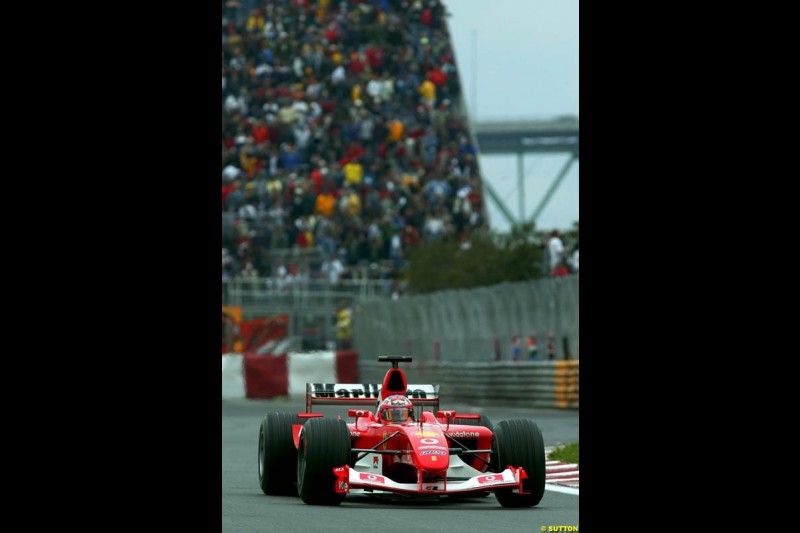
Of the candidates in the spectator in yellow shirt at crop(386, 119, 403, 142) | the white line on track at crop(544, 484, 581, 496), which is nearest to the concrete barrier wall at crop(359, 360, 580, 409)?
the white line on track at crop(544, 484, 581, 496)

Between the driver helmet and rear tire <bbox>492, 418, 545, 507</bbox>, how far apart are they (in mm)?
716

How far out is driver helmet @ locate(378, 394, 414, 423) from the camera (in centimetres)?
976

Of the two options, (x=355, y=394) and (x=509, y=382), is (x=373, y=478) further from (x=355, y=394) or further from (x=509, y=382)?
(x=509, y=382)

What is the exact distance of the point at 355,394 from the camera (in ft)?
35.8

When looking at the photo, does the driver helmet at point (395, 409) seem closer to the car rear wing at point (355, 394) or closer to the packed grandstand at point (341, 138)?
the car rear wing at point (355, 394)

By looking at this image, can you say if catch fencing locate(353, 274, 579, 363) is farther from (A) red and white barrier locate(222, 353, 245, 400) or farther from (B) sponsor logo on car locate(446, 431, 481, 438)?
(B) sponsor logo on car locate(446, 431, 481, 438)

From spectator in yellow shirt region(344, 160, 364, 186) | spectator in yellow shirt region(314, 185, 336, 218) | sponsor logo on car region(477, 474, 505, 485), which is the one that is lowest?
sponsor logo on car region(477, 474, 505, 485)

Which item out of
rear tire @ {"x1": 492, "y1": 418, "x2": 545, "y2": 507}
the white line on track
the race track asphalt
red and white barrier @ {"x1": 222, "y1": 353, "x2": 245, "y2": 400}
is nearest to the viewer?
the race track asphalt

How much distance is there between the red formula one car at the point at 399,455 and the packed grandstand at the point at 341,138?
66.4 feet
